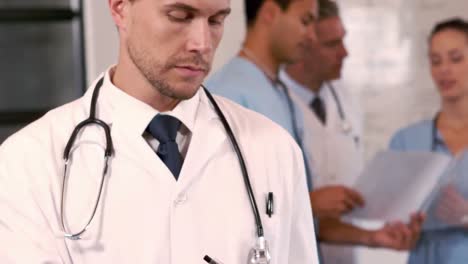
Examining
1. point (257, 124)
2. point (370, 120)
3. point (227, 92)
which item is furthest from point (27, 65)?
point (257, 124)

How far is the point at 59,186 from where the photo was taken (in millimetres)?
1113

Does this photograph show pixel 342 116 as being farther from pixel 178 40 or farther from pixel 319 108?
pixel 178 40

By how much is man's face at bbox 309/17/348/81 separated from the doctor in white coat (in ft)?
2.62

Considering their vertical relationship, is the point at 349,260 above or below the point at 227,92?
below

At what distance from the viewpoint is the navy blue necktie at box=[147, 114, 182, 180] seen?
117 centimetres

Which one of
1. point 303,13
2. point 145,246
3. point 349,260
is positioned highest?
point 303,13

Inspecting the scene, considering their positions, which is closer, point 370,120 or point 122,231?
point 122,231

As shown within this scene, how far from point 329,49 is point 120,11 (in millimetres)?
913

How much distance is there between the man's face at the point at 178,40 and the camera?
110 cm

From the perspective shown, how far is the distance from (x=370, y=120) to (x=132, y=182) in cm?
99

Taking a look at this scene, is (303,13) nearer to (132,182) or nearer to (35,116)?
(35,116)

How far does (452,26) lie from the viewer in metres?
1.96

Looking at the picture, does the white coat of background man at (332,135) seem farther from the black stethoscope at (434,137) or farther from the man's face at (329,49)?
the black stethoscope at (434,137)

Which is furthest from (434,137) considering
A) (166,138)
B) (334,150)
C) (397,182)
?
(166,138)
